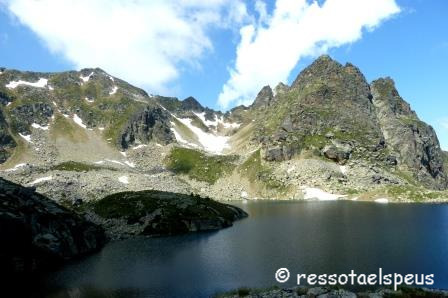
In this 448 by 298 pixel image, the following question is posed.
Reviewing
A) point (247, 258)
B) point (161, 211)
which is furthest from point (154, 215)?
point (247, 258)

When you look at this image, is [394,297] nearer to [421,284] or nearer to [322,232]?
[421,284]

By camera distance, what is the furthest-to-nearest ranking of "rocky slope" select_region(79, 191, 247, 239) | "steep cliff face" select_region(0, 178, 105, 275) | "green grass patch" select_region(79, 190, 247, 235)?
"green grass patch" select_region(79, 190, 247, 235), "rocky slope" select_region(79, 191, 247, 239), "steep cliff face" select_region(0, 178, 105, 275)

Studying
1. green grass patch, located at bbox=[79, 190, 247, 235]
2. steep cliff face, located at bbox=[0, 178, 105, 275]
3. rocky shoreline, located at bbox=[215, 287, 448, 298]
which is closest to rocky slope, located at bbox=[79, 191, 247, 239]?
green grass patch, located at bbox=[79, 190, 247, 235]

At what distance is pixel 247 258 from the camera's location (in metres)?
77.6

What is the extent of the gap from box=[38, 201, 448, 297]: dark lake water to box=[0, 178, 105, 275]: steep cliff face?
5.35m

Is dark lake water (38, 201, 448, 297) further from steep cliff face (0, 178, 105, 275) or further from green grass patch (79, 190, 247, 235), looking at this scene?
green grass patch (79, 190, 247, 235)

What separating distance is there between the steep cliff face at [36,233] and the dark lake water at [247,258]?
5347 mm

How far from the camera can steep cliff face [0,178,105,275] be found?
73000 millimetres

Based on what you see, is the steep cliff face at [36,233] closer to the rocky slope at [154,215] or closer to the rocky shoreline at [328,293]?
the rocky slope at [154,215]

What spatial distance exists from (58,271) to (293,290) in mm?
45781

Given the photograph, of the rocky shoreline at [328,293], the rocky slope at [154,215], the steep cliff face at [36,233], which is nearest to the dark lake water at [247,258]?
the rocky shoreline at [328,293]

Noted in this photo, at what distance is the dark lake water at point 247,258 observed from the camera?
61.4 m

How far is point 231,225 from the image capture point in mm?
129375

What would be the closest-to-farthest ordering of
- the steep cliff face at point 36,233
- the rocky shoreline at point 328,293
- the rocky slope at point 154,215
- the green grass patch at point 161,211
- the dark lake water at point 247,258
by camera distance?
the rocky shoreline at point 328,293
the dark lake water at point 247,258
the steep cliff face at point 36,233
the rocky slope at point 154,215
the green grass patch at point 161,211
